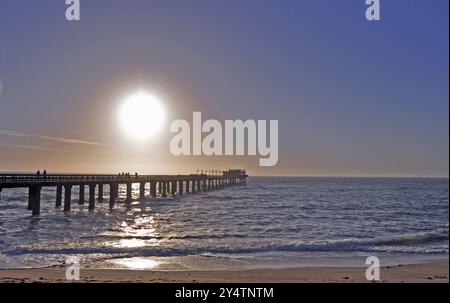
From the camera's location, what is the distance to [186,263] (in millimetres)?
17562

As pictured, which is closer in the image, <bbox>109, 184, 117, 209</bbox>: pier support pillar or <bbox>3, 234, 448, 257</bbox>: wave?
<bbox>3, 234, 448, 257</bbox>: wave

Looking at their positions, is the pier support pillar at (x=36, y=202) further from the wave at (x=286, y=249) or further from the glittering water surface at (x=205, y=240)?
the wave at (x=286, y=249)

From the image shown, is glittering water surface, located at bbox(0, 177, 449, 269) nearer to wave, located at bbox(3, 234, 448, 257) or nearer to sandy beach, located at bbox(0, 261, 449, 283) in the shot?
wave, located at bbox(3, 234, 448, 257)

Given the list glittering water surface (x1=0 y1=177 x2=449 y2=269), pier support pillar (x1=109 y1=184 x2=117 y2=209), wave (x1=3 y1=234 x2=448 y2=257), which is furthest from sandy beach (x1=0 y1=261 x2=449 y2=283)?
pier support pillar (x1=109 y1=184 x2=117 y2=209)

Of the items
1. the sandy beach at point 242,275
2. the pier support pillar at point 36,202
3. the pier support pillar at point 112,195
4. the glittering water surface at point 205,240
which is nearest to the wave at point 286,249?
the glittering water surface at point 205,240

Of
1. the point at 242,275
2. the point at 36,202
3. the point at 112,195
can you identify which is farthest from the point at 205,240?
the point at 112,195

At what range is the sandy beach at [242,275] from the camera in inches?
552

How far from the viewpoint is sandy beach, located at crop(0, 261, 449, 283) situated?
14.0 metres

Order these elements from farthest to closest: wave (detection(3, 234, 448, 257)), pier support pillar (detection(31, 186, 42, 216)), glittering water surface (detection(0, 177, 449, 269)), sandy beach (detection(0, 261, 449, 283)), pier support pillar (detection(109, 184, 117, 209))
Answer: pier support pillar (detection(109, 184, 117, 209)) → pier support pillar (detection(31, 186, 42, 216)) → wave (detection(3, 234, 448, 257)) → glittering water surface (detection(0, 177, 449, 269)) → sandy beach (detection(0, 261, 449, 283))

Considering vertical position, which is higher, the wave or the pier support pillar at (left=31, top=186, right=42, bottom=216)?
the pier support pillar at (left=31, top=186, right=42, bottom=216)
